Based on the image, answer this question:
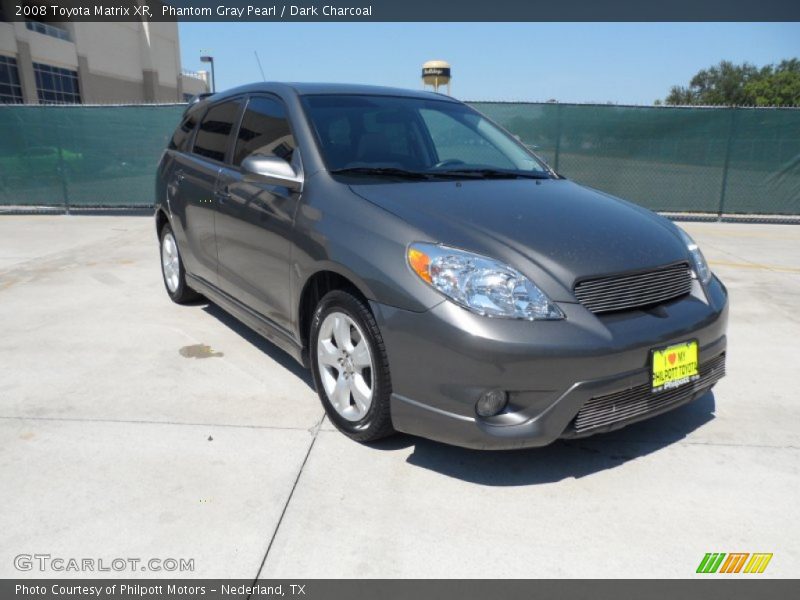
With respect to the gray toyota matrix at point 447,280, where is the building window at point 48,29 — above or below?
above

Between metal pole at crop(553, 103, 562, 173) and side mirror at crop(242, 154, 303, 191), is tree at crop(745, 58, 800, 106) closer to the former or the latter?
metal pole at crop(553, 103, 562, 173)

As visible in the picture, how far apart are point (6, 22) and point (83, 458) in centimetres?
4069

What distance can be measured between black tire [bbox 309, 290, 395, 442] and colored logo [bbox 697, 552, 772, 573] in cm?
136

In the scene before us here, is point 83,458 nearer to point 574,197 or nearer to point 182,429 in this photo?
point 182,429

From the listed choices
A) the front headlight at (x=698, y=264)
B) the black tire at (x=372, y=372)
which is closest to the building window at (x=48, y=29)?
the black tire at (x=372, y=372)

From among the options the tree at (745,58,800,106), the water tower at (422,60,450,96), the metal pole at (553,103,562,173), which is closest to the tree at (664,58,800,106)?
the tree at (745,58,800,106)

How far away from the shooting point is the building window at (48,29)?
3681 centimetres

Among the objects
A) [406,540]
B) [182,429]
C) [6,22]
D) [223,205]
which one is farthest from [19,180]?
[6,22]

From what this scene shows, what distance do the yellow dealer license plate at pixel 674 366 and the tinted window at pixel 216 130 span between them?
2.98 meters

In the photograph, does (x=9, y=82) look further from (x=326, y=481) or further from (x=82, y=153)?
(x=326, y=481)

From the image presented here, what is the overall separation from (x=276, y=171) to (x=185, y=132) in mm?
2190

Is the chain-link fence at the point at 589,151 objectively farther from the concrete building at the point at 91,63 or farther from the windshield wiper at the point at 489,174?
the concrete building at the point at 91,63

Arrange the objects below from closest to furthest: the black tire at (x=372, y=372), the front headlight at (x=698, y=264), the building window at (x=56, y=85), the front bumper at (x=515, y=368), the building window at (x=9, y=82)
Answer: the front bumper at (x=515, y=368) < the black tire at (x=372, y=372) < the front headlight at (x=698, y=264) < the building window at (x=9, y=82) < the building window at (x=56, y=85)

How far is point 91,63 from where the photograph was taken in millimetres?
44438
